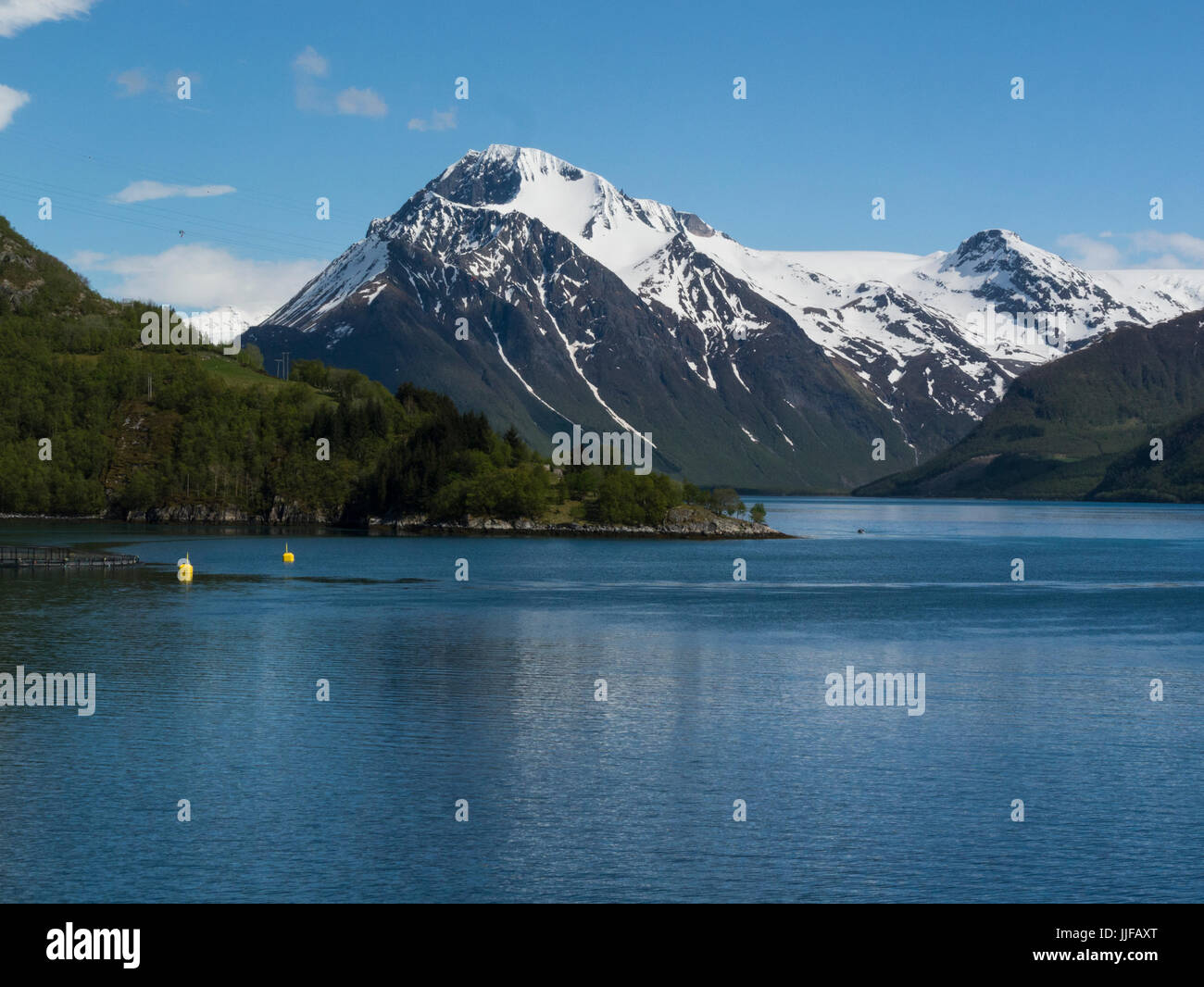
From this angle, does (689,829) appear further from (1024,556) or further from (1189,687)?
(1024,556)

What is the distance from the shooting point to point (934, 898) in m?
33.6

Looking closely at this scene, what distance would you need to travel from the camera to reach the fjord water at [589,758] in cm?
3541

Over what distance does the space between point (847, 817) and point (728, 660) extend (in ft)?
120

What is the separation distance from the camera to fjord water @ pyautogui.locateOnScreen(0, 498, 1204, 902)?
3541cm

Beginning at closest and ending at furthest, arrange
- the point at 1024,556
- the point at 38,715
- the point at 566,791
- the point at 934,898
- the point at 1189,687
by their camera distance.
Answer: the point at 934,898 → the point at 566,791 → the point at 38,715 → the point at 1189,687 → the point at 1024,556

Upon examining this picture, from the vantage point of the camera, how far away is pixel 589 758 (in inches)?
1922
